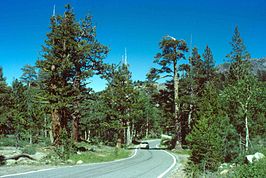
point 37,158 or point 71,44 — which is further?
point 71,44

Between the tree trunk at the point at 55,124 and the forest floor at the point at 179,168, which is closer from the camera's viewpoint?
the forest floor at the point at 179,168

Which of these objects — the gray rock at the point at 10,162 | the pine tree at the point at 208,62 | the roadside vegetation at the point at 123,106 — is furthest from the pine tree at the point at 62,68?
the pine tree at the point at 208,62

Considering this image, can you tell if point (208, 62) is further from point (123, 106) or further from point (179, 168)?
point (179, 168)

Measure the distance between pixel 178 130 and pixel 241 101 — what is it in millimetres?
14099

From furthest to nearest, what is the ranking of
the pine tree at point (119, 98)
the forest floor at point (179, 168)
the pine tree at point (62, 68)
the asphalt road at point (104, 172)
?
1. the pine tree at point (119, 98)
2. the pine tree at point (62, 68)
3. the forest floor at point (179, 168)
4. the asphalt road at point (104, 172)

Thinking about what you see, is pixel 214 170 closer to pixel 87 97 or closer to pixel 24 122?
pixel 87 97

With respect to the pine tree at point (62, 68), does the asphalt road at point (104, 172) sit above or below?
below

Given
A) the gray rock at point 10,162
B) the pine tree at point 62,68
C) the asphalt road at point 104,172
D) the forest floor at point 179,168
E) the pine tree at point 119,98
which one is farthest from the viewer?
the pine tree at point 119,98

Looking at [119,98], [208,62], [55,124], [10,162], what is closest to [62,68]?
[55,124]

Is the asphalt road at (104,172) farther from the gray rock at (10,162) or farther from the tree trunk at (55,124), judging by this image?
the tree trunk at (55,124)

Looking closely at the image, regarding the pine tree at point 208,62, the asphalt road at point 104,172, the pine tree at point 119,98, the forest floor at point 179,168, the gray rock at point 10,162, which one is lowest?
the forest floor at point 179,168

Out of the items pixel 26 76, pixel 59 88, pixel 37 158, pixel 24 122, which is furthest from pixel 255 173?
pixel 26 76

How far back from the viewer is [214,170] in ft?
52.7

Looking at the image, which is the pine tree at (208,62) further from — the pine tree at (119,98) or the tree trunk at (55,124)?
the tree trunk at (55,124)
